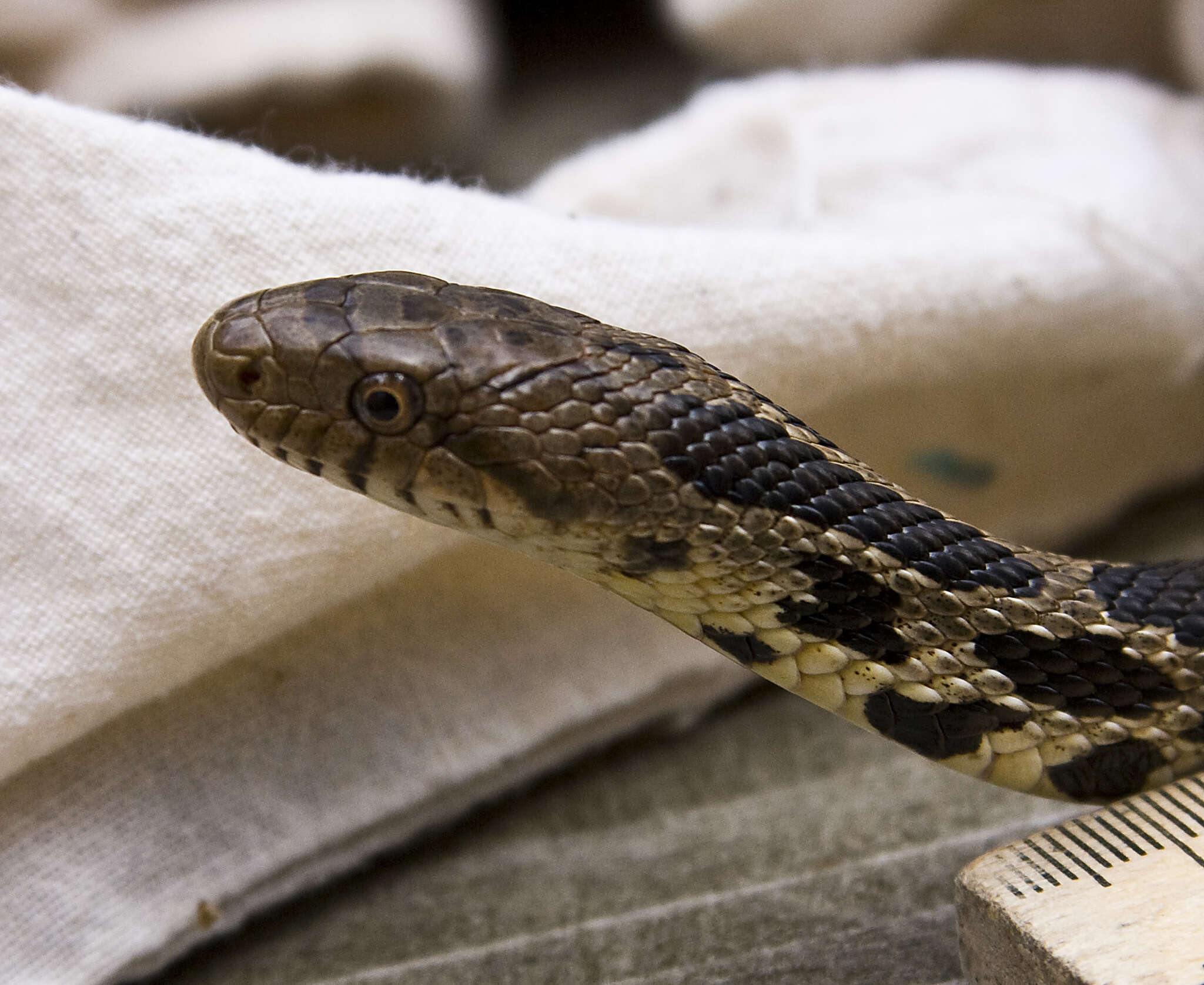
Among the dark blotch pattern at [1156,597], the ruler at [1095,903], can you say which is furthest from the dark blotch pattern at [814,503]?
the ruler at [1095,903]

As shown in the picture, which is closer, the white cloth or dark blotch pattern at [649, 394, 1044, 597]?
dark blotch pattern at [649, 394, 1044, 597]

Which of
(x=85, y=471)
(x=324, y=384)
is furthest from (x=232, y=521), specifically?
(x=324, y=384)

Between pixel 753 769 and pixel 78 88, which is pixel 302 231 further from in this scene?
pixel 78 88

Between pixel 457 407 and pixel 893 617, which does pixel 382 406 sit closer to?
pixel 457 407

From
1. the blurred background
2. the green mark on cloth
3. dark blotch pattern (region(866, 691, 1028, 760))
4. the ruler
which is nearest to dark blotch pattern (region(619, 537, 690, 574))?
dark blotch pattern (region(866, 691, 1028, 760))

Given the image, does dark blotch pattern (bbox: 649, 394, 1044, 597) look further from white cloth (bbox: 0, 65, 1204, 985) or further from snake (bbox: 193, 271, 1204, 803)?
white cloth (bbox: 0, 65, 1204, 985)

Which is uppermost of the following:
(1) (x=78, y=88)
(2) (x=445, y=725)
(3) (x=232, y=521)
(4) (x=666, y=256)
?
(1) (x=78, y=88)

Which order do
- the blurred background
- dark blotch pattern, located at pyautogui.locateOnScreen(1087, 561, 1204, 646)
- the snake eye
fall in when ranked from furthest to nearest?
the blurred background → dark blotch pattern, located at pyautogui.locateOnScreen(1087, 561, 1204, 646) → the snake eye

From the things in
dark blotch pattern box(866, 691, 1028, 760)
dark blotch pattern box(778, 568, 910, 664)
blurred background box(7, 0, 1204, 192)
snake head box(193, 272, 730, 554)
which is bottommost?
dark blotch pattern box(866, 691, 1028, 760)
